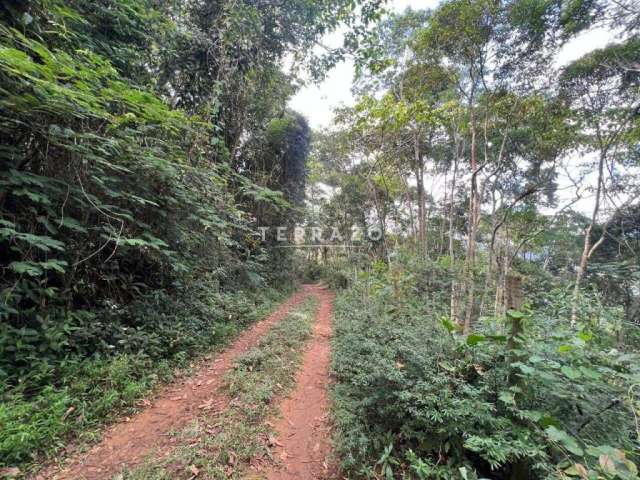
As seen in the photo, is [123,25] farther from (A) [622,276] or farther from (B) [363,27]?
(A) [622,276]

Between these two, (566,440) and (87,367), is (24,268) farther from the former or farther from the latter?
(566,440)

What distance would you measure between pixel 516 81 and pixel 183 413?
7.60 meters

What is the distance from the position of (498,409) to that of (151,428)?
2833 millimetres

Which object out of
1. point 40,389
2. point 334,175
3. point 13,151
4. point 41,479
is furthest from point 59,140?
point 334,175

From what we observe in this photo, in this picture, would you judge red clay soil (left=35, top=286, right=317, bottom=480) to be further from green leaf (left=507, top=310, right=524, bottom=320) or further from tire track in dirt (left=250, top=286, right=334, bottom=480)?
green leaf (left=507, top=310, right=524, bottom=320)

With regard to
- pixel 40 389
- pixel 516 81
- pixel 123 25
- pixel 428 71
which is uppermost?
pixel 428 71

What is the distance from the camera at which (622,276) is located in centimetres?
627

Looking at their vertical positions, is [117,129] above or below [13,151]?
above

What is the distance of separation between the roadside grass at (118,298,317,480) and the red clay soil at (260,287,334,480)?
0.34ft

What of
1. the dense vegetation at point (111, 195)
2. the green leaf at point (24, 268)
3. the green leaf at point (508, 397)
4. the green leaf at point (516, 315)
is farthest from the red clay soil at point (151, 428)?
the green leaf at point (516, 315)

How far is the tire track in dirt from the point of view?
1.86 m

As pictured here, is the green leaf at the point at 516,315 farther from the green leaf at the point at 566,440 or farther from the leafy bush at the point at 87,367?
the leafy bush at the point at 87,367

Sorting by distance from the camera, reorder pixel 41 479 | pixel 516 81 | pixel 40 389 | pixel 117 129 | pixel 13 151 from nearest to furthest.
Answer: pixel 41 479, pixel 40 389, pixel 13 151, pixel 117 129, pixel 516 81

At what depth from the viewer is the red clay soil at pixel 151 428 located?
5.57 feet
